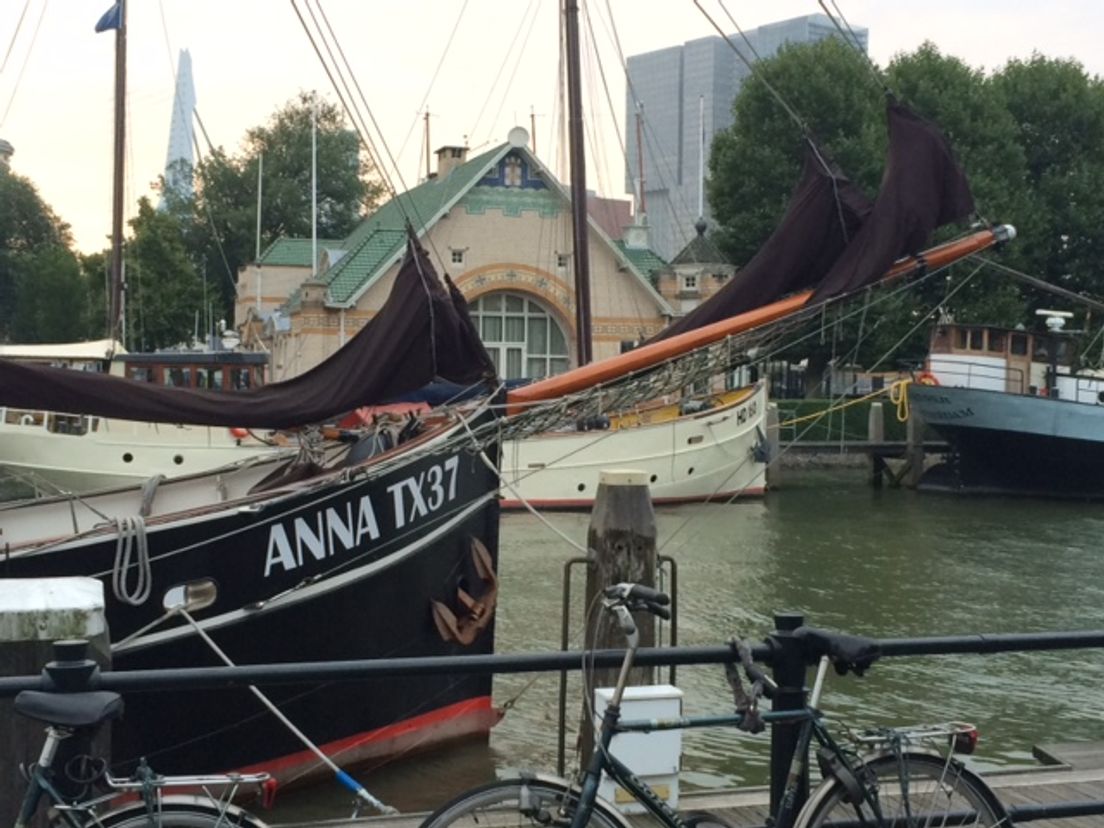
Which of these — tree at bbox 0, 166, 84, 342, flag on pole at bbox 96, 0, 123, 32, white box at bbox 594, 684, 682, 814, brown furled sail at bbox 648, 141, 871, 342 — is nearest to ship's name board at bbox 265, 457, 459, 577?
brown furled sail at bbox 648, 141, 871, 342

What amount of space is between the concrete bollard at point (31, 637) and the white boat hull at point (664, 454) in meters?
24.2

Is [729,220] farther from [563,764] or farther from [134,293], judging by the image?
[563,764]

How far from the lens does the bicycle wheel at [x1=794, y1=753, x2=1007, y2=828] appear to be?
4117mm

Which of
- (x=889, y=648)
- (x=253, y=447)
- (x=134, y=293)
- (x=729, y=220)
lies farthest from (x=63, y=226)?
(x=889, y=648)

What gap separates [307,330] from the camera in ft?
125

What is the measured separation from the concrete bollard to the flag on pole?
1179 inches

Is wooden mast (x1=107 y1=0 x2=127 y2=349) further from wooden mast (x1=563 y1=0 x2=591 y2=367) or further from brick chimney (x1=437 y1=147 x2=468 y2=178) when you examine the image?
brick chimney (x1=437 y1=147 x2=468 y2=178)

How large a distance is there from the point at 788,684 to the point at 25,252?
83564 millimetres

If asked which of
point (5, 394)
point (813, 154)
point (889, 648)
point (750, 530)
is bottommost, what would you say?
point (750, 530)

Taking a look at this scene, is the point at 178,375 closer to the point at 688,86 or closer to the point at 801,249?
the point at 801,249

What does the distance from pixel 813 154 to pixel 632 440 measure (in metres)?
19.7

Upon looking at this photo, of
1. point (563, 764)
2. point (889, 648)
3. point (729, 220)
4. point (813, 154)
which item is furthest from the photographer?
point (729, 220)

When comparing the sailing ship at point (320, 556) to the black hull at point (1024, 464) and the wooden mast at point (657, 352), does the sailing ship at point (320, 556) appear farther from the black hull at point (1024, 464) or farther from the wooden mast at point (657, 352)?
the black hull at point (1024, 464)

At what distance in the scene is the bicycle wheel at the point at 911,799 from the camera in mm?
4117
